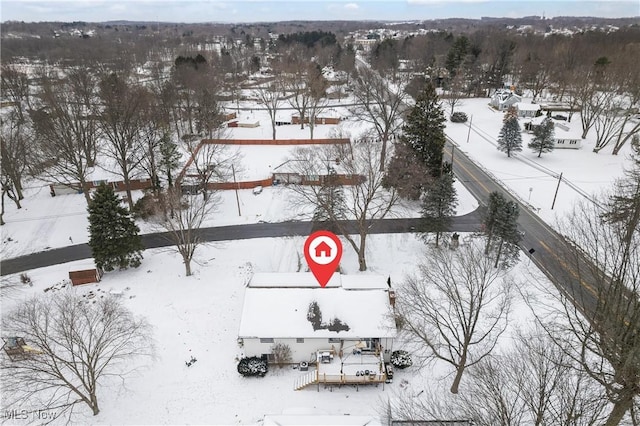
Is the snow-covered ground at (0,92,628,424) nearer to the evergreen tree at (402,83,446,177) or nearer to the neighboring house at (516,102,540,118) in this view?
the evergreen tree at (402,83,446,177)

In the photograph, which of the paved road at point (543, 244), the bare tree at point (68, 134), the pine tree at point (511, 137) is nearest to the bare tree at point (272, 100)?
the bare tree at point (68, 134)

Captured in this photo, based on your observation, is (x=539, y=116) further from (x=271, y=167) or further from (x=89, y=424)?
(x=89, y=424)

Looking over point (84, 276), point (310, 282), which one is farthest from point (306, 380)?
point (84, 276)

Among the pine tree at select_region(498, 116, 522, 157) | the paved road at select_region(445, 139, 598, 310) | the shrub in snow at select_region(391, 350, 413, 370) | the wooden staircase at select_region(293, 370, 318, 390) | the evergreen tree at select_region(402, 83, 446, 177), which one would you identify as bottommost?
the wooden staircase at select_region(293, 370, 318, 390)

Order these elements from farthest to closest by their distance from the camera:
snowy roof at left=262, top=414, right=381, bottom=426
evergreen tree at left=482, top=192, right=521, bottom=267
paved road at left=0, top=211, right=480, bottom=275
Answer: paved road at left=0, top=211, right=480, bottom=275, evergreen tree at left=482, top=192, right=521, bottom=267, snowy roof at left=262, top=414, right=381, bottom=426

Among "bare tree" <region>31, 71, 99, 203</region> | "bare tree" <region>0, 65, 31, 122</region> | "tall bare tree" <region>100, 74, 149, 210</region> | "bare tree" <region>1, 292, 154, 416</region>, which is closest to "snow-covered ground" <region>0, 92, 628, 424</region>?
"bare tree" <region>1, 292, 154, 416</region>

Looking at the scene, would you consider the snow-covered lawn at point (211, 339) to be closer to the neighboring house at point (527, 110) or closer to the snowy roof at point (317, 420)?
the snowy roof at point (317, 420)

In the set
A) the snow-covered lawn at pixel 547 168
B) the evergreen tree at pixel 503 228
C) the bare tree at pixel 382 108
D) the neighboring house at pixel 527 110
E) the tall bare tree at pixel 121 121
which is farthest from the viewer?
the neighboring house at pixel 527 110
